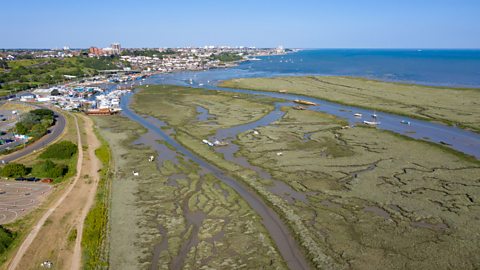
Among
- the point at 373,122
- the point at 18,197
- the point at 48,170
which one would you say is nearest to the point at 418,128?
the point at 373,122

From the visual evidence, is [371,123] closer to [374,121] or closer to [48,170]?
[374,121]

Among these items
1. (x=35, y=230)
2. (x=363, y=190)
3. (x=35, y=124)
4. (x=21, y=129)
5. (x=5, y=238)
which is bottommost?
(x=35, y=230)

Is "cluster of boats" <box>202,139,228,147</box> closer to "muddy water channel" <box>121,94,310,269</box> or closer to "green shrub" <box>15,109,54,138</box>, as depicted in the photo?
"muddy water channel" <box>121,94,310,269</box>

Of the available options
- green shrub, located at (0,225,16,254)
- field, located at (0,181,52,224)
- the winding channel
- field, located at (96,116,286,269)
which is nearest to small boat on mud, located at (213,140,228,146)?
the winding channel

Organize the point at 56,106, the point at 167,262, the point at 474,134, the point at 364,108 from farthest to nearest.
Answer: the point at 56,106
the point at 364,108
the point at 474,134
the point at 167,262

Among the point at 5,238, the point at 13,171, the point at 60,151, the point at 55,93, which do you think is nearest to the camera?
the point at 5,238

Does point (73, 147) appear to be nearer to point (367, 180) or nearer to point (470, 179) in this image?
point (367, 180)

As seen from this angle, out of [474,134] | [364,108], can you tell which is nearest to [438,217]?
[474,134]

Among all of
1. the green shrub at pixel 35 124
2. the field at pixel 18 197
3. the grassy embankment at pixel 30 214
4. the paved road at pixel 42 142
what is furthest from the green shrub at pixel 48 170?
the green shrub at pixel 35 124
